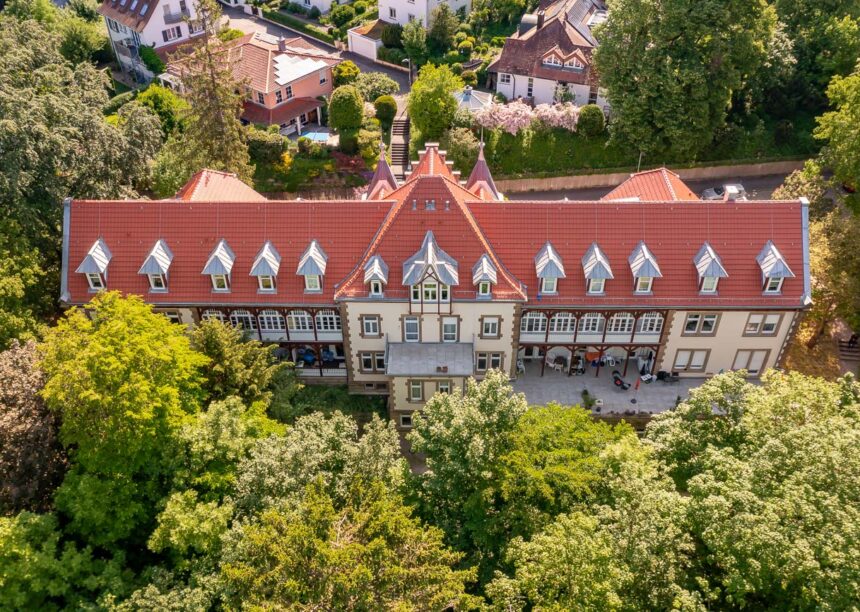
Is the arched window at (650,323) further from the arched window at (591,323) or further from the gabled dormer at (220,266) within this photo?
the gabled dormer at (220,266)

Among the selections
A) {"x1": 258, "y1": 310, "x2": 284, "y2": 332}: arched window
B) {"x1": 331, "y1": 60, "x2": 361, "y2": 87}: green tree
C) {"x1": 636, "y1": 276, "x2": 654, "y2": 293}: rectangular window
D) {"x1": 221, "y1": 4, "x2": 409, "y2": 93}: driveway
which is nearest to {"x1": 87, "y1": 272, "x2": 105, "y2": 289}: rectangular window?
{"x1": 258, "y1": 310, "x2": 284, "y2": 332}: arched window

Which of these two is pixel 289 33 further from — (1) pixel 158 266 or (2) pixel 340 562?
(2) pixel 340 562

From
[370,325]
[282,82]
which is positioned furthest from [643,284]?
[282,82]

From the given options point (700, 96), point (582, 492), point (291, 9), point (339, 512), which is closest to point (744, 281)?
point (582, 492)

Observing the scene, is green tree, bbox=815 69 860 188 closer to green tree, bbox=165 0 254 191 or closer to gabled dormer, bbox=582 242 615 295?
gabled dormer, bbox=582 242 615 295

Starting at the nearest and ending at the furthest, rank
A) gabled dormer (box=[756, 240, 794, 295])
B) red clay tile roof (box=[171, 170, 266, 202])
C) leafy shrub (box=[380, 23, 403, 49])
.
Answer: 1. gabled dormer (box=[756, 240, 794, 295])
2. red clay tile roof (box=[171, 170, 266, 202])
3. leafy shrub (box=[380, 23, 403, 49])

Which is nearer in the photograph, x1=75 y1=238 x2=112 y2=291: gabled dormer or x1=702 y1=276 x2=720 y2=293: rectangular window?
x1=75 y1=238 x2=112 y2=291: gabled dormer

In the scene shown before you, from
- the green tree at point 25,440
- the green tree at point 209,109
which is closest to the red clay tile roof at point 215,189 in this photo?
the green tree at point 209,109
